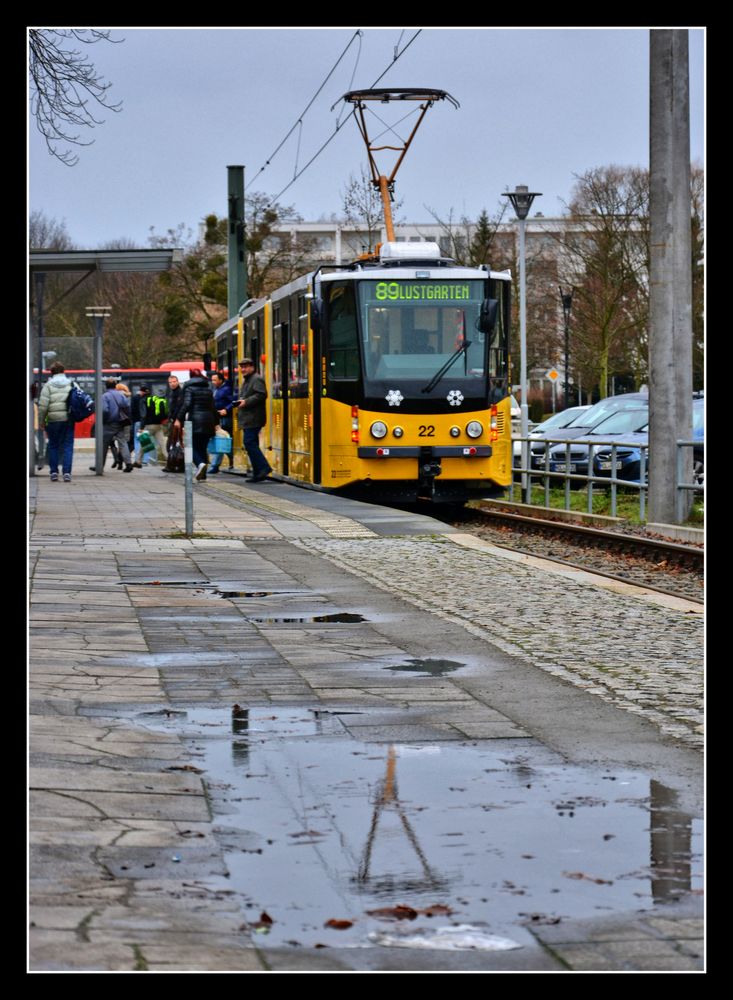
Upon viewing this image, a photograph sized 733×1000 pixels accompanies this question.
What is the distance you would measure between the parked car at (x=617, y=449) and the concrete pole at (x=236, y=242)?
498 inches

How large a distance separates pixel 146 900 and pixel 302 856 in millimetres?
654

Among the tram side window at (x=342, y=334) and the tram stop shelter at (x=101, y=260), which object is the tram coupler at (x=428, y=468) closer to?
the tram side window at (x=342, y=334)

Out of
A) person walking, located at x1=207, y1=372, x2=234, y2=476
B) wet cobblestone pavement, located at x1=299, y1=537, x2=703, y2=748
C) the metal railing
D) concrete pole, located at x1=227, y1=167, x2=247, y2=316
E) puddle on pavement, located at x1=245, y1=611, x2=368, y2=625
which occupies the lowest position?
wet cobblestone pavement, located at x1=299, y1=537, x2=703, y2=748

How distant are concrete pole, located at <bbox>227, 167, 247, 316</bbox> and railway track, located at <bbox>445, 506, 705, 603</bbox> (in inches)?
756

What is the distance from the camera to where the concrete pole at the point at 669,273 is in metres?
19.1

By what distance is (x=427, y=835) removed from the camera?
5.57 m

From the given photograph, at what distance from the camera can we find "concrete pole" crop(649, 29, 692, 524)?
19.1 m

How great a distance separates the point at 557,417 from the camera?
121 feet

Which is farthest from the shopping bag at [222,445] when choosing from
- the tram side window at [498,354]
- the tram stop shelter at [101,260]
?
the tram side window at [498,354]

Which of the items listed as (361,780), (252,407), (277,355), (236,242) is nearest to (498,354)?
(252,407)

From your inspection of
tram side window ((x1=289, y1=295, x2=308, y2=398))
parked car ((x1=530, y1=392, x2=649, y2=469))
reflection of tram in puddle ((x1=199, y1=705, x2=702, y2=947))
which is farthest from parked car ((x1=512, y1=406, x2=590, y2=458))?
reflection of tram in puddle ((x1=199, y1=705, x2=702, y2=947))

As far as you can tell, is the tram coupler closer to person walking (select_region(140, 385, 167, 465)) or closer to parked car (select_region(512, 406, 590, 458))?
parked car (select_region(512, 406, 590, 458))
